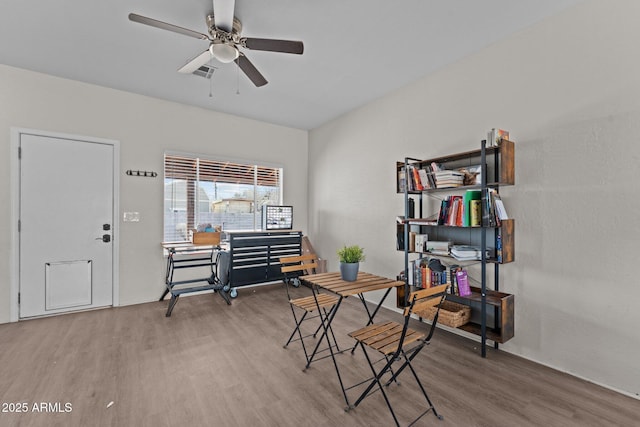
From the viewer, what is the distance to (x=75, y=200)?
12.0 ft

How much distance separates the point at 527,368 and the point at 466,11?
2942mm

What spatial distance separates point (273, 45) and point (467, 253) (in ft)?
8.12

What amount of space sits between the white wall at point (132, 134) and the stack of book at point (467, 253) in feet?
11.8

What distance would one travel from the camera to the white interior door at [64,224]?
11.2ft

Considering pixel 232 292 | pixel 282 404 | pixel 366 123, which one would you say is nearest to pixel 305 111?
pixel 366 123

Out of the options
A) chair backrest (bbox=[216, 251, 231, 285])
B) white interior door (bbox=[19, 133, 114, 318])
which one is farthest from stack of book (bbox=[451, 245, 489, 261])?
white interior door (bbox=[19, 133, 114, 318])

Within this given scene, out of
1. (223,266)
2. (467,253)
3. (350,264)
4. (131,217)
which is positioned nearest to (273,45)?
(350,264)

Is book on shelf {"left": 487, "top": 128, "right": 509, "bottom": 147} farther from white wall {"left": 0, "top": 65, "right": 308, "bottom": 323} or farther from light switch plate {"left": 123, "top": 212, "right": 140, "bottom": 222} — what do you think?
light switch plate {"left": 123, "top": 212, "right": 140, "bottom": 222}

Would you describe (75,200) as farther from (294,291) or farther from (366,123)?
(366,123)

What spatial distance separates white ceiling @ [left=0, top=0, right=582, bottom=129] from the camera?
2320 millimetres

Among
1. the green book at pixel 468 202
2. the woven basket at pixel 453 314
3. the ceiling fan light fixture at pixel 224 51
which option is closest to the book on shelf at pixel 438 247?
the green book at pixel 468 202

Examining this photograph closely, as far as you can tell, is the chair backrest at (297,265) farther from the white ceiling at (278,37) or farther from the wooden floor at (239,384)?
the white ceiling at (278,37)

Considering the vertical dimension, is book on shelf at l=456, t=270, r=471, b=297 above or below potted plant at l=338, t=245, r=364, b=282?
below

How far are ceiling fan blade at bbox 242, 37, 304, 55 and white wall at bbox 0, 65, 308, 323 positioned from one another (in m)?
2.51
